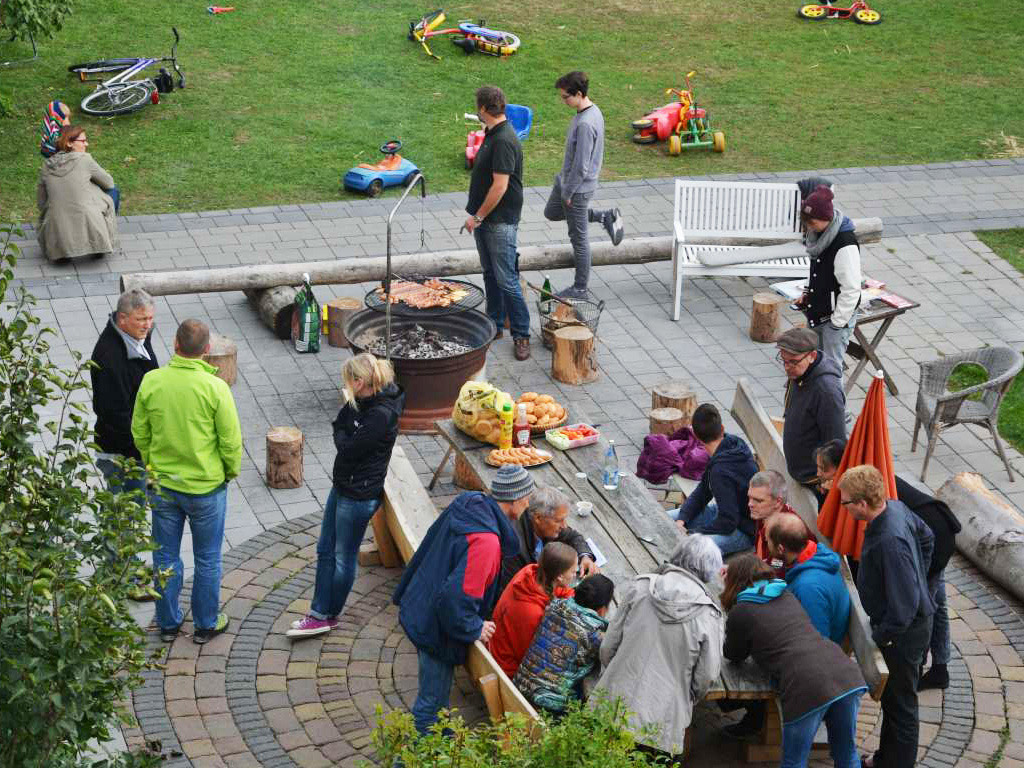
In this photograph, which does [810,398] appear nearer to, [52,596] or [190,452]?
[190,452]

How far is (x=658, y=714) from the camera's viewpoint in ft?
21.0

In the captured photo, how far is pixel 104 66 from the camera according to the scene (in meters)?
17.7

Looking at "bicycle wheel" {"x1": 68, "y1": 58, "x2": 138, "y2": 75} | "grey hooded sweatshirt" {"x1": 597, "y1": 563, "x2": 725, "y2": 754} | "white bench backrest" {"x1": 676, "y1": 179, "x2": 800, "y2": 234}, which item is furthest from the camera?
"bicycle wheel" {"x1": 68, "y1": 58, "x2": 138, "y2": 75}

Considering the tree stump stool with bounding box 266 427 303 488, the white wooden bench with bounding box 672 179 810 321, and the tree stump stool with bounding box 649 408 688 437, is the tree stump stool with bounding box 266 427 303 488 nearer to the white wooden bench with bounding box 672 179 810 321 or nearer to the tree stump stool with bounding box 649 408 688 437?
the tree stump stool with bounding box 649 408 688 437

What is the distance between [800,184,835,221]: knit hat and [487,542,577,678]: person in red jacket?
371 centimetres

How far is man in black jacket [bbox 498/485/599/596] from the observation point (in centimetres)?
721

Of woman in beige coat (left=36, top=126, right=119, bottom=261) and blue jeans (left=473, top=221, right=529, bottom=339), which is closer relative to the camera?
blue jeans (left=473, top=221, right=529, bottom=339)

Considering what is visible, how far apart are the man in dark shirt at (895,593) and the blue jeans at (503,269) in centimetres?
507

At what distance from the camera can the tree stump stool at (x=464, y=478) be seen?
947cm

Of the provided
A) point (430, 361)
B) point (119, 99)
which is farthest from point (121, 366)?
point (119, 99)

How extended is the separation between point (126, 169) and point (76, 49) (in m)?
4.53

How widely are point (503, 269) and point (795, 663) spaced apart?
5.60 metres

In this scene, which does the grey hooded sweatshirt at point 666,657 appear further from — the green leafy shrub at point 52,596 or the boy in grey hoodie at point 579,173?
the boy in grey hoodie at point 579,173

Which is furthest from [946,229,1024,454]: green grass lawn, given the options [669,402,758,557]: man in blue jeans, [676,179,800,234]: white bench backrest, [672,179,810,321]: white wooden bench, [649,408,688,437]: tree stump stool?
[669,402,758,557]: man in blue jeans
